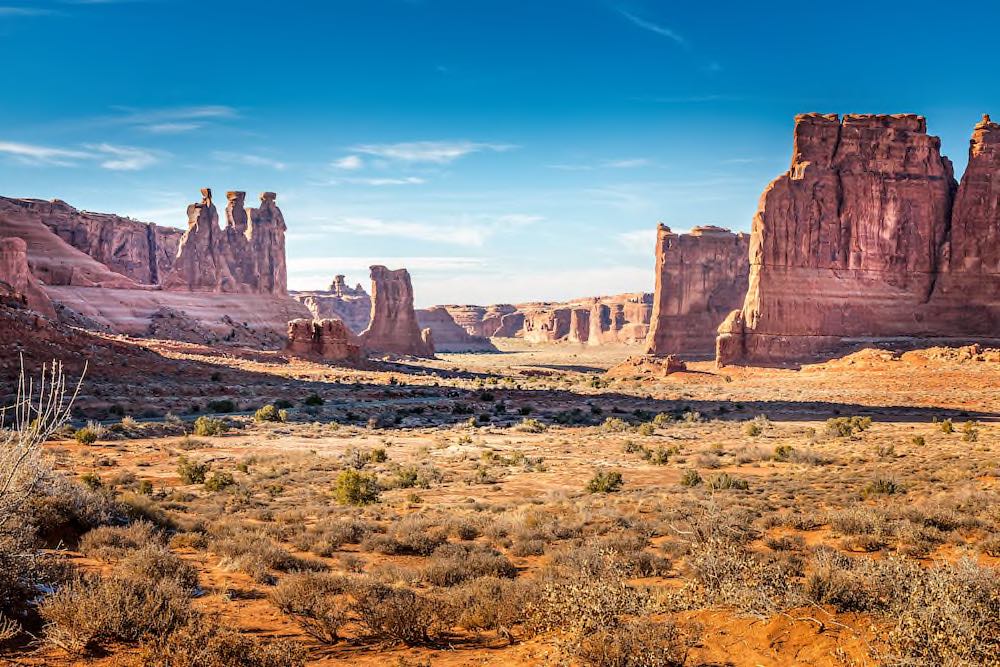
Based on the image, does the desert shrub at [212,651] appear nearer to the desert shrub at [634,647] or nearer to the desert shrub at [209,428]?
the desert shrub at [634,647]

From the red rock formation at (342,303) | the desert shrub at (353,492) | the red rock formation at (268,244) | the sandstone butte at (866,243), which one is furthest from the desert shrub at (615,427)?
the red rock formation at (342,303)

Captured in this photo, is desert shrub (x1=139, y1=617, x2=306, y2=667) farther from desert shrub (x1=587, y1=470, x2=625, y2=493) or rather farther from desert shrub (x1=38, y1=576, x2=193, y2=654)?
desert shrub (x1=587, y1=470, x2=625, y2=493)

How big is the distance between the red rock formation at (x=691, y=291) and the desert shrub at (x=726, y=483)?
225 feet

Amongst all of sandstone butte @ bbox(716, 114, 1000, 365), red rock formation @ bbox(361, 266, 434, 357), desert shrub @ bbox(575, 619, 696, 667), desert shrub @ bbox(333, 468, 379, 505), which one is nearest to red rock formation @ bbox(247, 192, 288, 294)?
red rock formation @ bbox(361, 266, 434, 357)

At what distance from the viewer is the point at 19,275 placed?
4900 centimetres

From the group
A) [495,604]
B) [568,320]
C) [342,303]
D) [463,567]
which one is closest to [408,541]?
[463,567]

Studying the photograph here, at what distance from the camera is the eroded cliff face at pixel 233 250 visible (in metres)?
→ 95.4

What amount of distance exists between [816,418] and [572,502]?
25.6 metres

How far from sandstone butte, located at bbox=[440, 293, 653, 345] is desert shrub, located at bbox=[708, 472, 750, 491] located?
12332cm

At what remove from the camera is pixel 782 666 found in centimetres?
543

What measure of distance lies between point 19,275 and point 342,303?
135430 mm

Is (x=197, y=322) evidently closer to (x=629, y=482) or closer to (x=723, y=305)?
(x=723, y=305)

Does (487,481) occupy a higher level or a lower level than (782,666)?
lower

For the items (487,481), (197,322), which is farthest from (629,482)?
(197,322)
